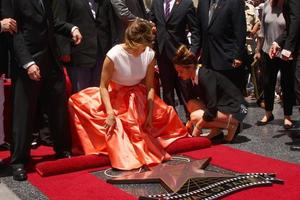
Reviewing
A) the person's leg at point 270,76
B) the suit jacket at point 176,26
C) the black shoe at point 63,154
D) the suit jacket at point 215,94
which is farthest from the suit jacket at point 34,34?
the person's leg at point 270,76

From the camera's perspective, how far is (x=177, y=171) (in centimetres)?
360

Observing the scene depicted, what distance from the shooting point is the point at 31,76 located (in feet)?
11.7

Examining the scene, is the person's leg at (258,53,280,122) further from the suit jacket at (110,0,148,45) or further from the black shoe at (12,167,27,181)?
the black shoe at (12,167,27,181)

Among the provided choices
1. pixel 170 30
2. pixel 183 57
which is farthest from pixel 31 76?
pixel 170 30

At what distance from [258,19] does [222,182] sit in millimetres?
4780

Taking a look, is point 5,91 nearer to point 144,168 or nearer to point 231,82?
point 144,168

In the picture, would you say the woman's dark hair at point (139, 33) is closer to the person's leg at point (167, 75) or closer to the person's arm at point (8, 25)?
the person's arm at point (8, 25)

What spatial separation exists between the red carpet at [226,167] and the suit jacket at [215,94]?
460mm

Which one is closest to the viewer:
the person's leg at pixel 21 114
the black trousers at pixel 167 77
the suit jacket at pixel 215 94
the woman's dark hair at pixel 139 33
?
the person's leg at pixel 21 114

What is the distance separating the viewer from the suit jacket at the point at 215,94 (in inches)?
181

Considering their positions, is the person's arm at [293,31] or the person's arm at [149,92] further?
the person's arm at [293,31]

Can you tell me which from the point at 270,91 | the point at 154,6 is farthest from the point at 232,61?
the point at 154,6

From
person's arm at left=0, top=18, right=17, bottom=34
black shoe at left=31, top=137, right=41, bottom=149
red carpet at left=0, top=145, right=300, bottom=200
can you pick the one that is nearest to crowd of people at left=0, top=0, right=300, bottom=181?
person's arm at left=0, top=18, right=17, bottom=34

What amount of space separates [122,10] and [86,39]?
1.54 ft
